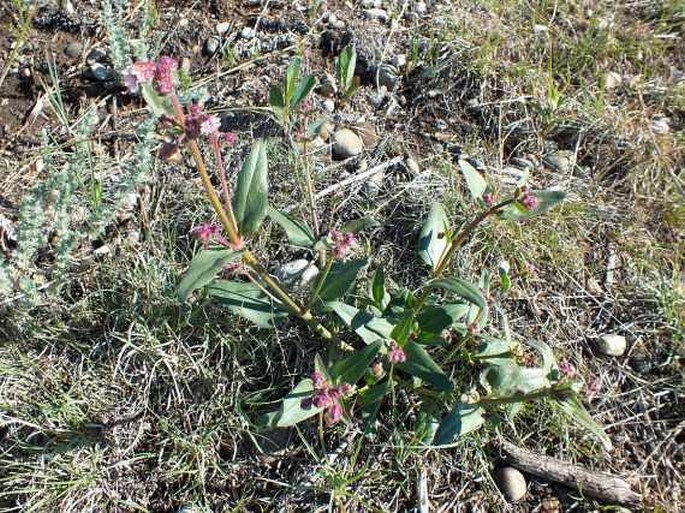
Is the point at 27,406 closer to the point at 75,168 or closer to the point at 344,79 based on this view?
the point at 75,168

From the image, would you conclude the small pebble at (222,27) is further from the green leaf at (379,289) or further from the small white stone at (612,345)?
the small white stone at (612,345)

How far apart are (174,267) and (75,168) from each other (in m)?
0.51

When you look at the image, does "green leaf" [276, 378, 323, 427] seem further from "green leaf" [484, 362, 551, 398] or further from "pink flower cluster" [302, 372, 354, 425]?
"green leaf" [484, 362, 551, 398]

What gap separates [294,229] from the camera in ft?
7.73

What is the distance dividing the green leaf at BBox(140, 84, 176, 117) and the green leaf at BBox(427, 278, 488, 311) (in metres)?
0.91

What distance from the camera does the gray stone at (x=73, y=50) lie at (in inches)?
128

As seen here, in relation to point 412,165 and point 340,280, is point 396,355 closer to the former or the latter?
point 340,280

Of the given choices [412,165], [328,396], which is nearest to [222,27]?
[412,165]

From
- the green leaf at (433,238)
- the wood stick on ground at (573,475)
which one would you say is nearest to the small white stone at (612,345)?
the wood stick on ground at (573,475)

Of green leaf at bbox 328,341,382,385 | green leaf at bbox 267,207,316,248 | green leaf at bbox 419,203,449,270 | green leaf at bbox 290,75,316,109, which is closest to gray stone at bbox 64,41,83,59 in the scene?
green leaf at bbox 290,75,316,109

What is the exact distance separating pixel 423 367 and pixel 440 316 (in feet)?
0.67

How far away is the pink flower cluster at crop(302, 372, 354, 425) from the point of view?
1961 millimetres

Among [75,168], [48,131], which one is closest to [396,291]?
[75,168]

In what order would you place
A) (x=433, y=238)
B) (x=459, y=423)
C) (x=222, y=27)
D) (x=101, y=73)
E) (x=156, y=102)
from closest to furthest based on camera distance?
1. (x=156, y=102)
2. (x=459, y=423)
3. (x=433, y=238)
4. (x=101, y=73)
5. (x=222, y=27)
